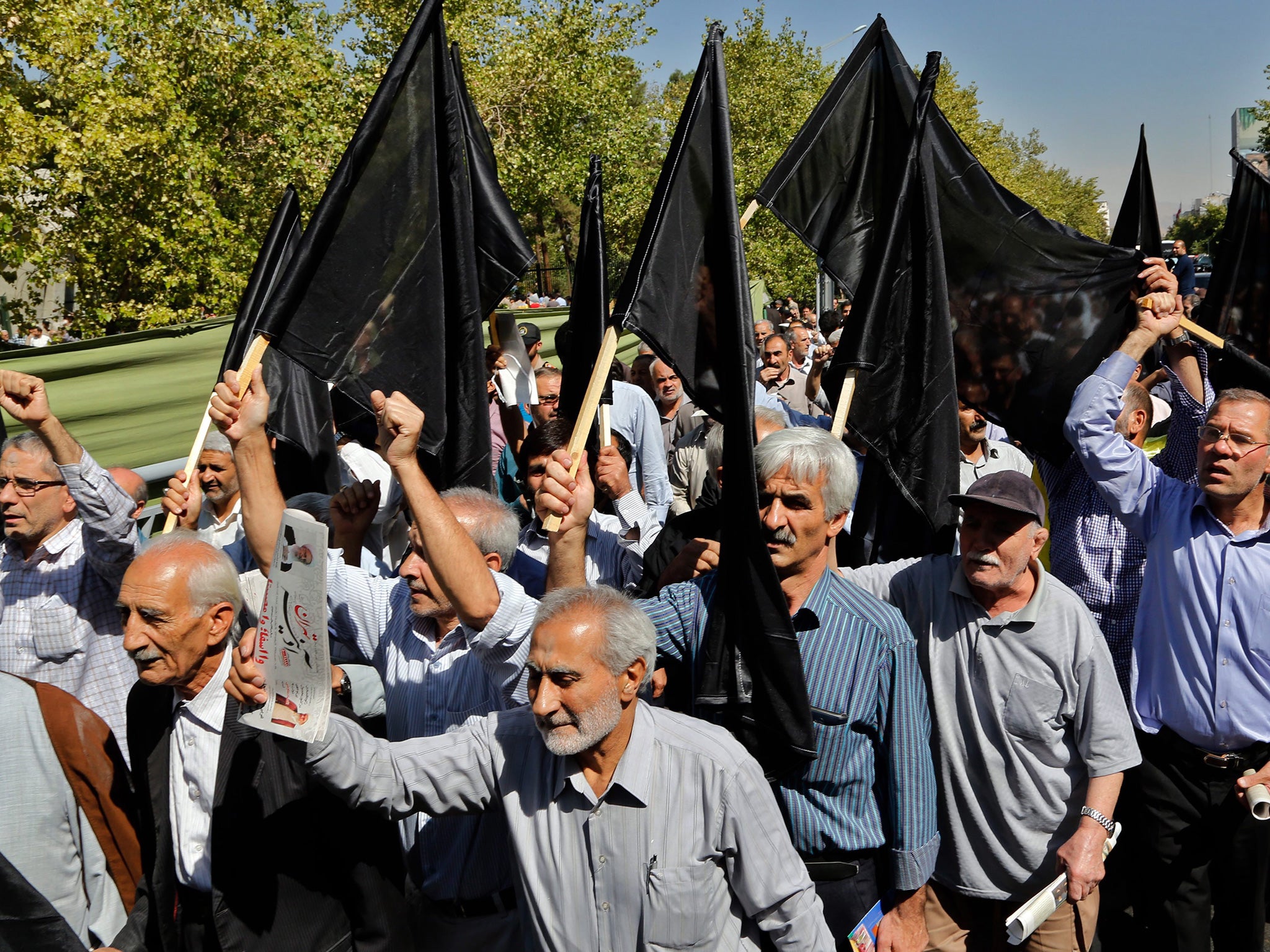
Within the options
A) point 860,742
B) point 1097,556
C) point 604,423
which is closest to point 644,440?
point 604,423

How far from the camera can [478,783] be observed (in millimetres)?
2764

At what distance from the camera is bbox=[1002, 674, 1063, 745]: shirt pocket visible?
3.44 metres

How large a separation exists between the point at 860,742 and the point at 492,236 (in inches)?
107

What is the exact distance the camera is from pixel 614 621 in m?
2.67

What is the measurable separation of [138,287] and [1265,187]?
1314 centimetres

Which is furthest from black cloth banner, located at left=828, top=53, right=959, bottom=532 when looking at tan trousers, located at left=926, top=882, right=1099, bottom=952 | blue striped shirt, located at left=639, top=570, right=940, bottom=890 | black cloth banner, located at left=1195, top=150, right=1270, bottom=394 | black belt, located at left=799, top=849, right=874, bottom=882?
black cloth banner, located at left=1195, top=150, right=1270, bottom=394

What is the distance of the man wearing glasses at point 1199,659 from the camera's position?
3889 mm

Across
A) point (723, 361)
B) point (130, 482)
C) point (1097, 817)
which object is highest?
point (723, 361)

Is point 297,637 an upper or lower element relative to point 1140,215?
lower

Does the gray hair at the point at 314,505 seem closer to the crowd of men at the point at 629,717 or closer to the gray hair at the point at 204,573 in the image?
the crowd of men at the point at 629,717

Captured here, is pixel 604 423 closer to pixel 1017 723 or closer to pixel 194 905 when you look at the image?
pixel 1017 723

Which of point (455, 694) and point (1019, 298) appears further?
point (1019, 298)

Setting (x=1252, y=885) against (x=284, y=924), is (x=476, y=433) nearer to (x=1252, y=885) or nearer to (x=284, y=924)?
(x=284, y=924)

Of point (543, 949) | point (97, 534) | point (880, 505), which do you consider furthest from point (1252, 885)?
point (97, 534)
